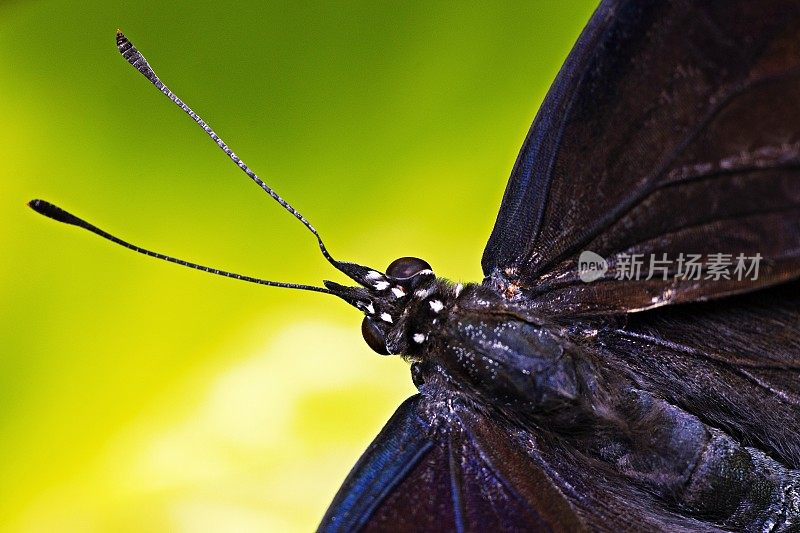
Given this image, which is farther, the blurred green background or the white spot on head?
the blurred green background

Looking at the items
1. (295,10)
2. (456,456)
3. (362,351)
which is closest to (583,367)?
A: (456,456)

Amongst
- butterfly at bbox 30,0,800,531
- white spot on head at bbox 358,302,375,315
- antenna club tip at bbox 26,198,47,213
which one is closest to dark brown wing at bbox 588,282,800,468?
butterfly at bbox 30,0,800,531

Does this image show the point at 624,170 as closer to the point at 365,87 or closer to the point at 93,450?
the point at 365,87

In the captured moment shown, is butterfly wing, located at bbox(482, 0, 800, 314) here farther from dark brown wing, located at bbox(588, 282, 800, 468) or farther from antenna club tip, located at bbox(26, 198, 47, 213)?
antenna club tip, located at bbox(26, 198, 47, 213)

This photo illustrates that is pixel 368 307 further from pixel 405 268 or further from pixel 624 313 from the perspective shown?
pixel 624 313

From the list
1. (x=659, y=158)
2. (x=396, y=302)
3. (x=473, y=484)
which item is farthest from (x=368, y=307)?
(x=659, y=158)

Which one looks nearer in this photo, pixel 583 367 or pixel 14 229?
pixel 583 367

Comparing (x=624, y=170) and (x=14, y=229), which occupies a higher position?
(x=14, y=229)
